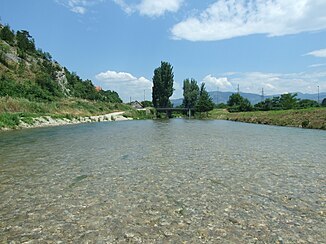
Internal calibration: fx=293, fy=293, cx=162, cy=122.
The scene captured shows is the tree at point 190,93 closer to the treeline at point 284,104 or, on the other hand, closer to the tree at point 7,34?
the treeline at point 284,104

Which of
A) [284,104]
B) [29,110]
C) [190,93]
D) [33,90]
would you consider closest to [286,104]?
[284,104]

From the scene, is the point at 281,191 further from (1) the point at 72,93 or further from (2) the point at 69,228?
(1) the point at 72,93

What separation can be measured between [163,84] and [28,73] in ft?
163

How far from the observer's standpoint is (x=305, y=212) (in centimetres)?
787

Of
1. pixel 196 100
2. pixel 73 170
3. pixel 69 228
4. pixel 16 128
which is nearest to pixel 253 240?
pixel 69 228

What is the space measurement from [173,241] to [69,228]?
8.22 ft

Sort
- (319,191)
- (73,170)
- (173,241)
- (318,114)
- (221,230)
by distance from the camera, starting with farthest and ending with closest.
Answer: (318,114) → (73,170) → (319,191) → (221,230) → (173,241)

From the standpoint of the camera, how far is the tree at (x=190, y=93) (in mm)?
128975

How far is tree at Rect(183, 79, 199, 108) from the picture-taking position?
423ft

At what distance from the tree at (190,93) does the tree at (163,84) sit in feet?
44.1

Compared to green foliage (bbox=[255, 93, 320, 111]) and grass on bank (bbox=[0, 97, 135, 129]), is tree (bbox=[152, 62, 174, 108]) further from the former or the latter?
green foliage (bbox=[255, 93, 320, 111])

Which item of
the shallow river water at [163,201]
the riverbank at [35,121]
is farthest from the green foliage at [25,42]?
the shallow river water at [163,201]

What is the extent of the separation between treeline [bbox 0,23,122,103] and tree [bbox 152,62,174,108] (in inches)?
982

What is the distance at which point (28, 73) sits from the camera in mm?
85938
